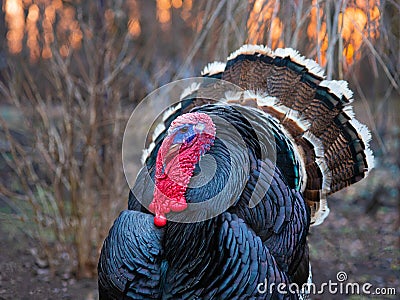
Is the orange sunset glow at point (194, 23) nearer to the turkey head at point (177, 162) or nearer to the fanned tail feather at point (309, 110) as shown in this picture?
the fanned tail feather at point (309, 110)

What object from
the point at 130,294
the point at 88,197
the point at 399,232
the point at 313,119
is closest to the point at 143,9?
the point at 88,197

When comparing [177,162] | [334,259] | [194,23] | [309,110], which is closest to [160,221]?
[177,162]

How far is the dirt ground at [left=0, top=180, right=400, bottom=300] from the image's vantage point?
14.8ft

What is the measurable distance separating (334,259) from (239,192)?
10.5ft

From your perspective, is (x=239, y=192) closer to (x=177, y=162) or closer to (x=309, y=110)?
(x=177, y=162)

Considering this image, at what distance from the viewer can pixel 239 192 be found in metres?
2.50

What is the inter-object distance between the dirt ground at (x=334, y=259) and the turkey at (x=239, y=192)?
1.96 m

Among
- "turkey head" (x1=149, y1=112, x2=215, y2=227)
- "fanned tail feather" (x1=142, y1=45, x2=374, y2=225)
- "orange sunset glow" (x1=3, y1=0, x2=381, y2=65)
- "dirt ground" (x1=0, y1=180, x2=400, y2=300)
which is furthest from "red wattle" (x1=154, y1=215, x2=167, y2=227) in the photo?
"dirt ground" (x1=0, y1=180, x2=400, y2=300)

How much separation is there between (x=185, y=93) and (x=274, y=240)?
1.24m

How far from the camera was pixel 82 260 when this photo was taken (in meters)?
4.55

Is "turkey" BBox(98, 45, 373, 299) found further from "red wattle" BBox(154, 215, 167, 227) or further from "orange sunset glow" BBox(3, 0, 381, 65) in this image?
"orange sunset glow" BBox(3, 0, 381, 65)

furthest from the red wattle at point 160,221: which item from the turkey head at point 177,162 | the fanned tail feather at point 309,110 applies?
the fanned tail feather at point 309,110

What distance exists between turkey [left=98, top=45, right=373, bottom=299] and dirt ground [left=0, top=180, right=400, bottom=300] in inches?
77.1

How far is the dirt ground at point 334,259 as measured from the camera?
450cm
